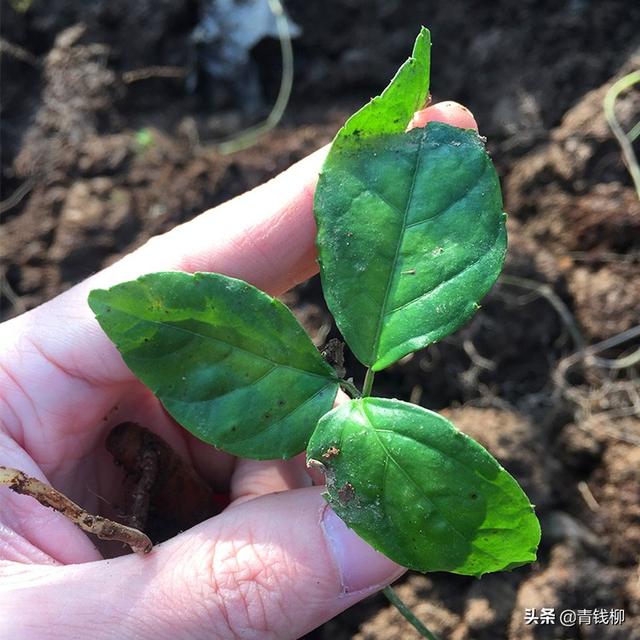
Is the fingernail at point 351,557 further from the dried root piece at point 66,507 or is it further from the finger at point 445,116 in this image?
the finger at point 445,116

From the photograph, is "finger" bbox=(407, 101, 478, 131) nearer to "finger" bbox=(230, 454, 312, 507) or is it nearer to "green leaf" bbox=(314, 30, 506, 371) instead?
"green leaf" bbox=(314, 30, 506, 371)

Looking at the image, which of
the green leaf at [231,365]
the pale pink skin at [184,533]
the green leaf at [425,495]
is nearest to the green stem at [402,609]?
the pale pink skin at [184,533]

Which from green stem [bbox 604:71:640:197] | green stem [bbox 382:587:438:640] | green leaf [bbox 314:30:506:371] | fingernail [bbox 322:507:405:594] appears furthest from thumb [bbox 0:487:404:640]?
green stem [bbox 604:71:640:197]

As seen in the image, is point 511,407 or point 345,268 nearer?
point 345,268

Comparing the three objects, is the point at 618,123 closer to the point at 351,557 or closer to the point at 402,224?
the point at 402,224

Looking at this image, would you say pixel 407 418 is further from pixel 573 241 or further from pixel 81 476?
pixel 573 241

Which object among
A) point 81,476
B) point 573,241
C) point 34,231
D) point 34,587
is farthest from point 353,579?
point 34,231
